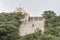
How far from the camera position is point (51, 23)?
61719 millimetres

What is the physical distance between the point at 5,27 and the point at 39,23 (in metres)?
19.9

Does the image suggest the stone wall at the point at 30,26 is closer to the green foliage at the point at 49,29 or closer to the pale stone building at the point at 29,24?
the pale stone building at the point at 29,24

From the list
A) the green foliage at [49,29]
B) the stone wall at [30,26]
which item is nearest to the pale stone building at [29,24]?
the stone wall at [30,26]

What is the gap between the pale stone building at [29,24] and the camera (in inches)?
2554

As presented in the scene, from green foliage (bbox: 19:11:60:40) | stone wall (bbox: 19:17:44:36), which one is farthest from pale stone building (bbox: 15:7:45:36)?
green foliage (bbox: 19:11:60:40)

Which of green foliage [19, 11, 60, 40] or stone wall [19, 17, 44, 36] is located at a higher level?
green foliage [19, 11, 60, 40]

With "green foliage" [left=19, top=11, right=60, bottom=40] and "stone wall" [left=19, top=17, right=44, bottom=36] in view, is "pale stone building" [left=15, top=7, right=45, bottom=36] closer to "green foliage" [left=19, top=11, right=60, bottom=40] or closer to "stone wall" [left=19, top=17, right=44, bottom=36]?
"stone wall" [left=19, top=17, right=44, bottom=36]

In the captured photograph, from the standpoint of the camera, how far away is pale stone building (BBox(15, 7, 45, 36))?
64875 millimetres

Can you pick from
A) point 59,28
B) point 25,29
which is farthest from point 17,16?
point 59,28

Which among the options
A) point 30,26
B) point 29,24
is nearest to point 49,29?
point 30,26

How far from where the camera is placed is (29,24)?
6869 centimetres

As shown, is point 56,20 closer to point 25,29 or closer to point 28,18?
point 25,29

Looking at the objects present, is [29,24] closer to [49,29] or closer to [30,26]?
[30,26]

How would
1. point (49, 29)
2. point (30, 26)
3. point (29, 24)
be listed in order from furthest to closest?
point (29, 24) < point (30, 26) < point (49, 29)
